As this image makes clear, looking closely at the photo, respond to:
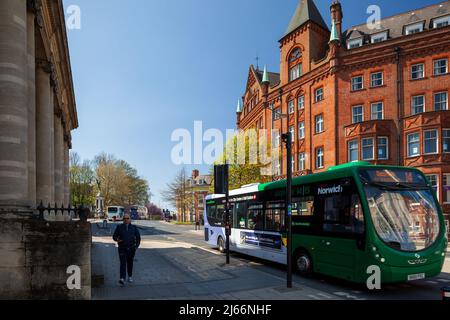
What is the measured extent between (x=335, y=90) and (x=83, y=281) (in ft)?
102

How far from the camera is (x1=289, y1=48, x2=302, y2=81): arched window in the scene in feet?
130

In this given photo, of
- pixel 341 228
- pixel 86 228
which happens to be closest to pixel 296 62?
pixel 341 228

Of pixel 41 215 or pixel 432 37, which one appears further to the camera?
pixel 432 37

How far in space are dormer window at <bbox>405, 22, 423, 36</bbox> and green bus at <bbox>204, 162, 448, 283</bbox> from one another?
92.3 ft

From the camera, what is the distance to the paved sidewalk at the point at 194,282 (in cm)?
838

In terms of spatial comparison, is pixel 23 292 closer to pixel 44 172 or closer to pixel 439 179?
pixel 44 172

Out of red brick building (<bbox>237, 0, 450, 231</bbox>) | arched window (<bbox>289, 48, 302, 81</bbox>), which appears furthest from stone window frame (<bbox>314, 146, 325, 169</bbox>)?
arched window (<bbox>289, 48, 302, 81</bbox>)

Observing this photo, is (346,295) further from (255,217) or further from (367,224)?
(255,217)

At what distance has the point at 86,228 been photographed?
24.5ft

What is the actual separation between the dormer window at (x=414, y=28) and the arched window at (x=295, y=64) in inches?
411

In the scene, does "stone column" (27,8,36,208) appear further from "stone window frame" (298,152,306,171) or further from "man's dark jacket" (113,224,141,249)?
"stone window frame" (298,152,306,171)

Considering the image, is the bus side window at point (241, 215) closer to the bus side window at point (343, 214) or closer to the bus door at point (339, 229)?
the bus door at point (339, 229)

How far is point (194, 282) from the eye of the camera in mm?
9945

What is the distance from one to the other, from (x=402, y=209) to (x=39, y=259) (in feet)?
26.9
